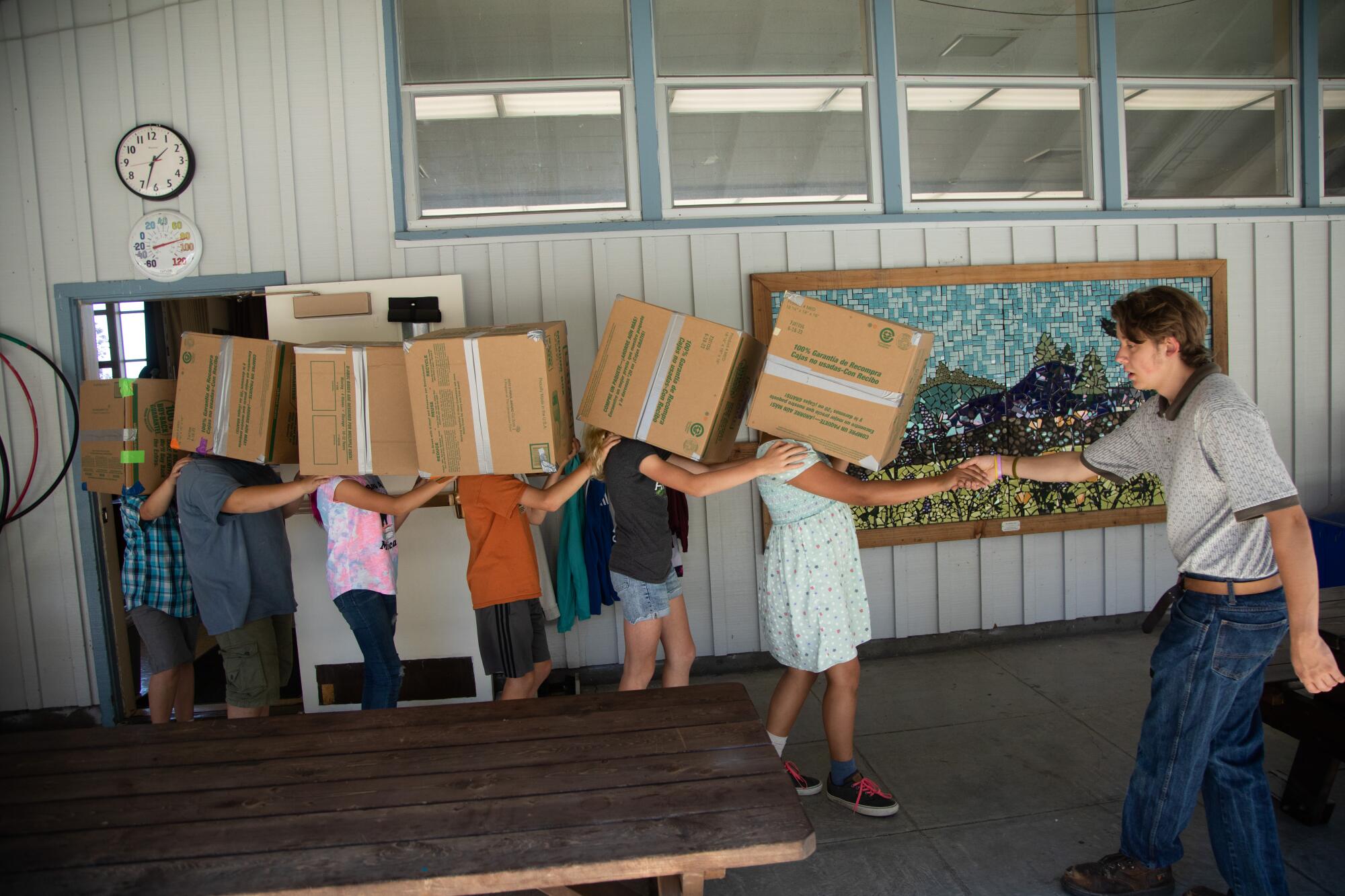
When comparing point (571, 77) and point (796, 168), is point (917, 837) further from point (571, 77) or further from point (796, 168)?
point (571, 77)

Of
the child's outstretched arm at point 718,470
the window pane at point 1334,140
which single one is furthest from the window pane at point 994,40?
the child's outstretched arm at point 718,470

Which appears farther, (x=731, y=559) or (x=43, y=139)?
(x=731, y=559)

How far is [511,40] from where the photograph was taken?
3709mm

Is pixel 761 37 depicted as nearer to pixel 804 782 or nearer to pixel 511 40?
pixel 511 40

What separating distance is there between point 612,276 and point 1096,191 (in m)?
2.47

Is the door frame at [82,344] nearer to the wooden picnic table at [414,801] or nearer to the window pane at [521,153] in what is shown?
the window pane at [521,153]

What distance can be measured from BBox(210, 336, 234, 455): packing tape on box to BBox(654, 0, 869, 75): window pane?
2.26 m

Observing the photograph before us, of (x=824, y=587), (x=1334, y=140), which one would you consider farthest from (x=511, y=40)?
(x=1334, y=140)

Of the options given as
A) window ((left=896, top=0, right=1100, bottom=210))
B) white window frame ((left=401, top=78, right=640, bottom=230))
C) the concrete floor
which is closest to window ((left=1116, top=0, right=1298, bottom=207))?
window ((left=896, top=0, right=1100, bottom=210))

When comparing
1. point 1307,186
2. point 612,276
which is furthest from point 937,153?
point 1307,186

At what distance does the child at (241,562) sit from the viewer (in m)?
2.79

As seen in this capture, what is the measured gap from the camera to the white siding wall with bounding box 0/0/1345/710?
140 inches

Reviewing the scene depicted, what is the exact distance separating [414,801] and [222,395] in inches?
66.5

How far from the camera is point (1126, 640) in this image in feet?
13.4
